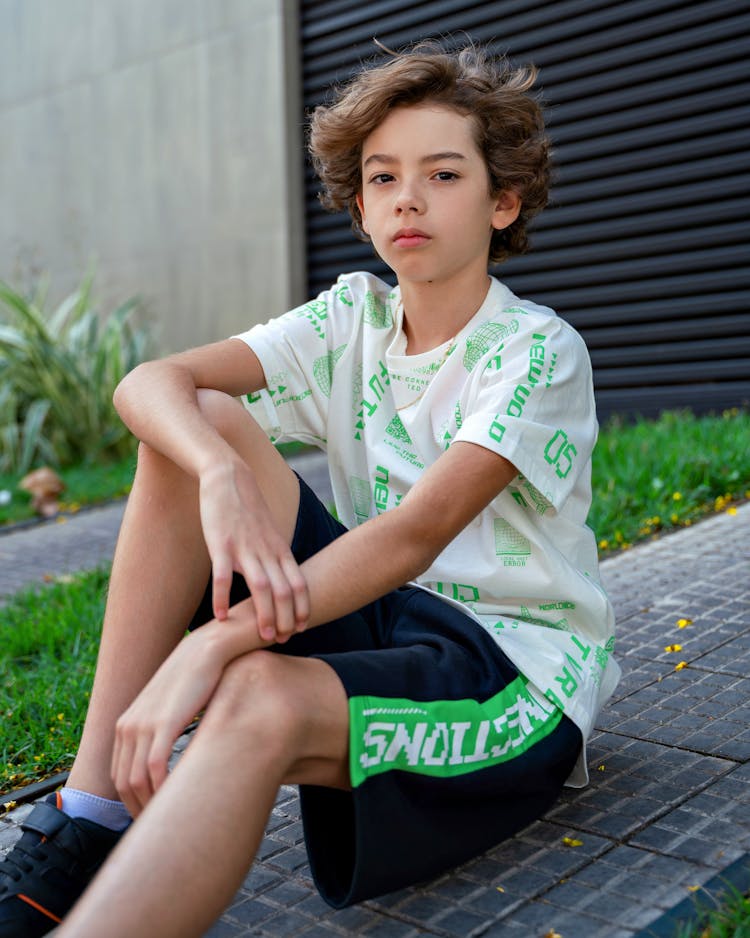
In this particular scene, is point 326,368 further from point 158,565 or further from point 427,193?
point 158,565

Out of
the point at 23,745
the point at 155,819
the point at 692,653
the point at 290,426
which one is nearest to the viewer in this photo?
the point at 155,819

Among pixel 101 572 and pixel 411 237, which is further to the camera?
pixel 101 572

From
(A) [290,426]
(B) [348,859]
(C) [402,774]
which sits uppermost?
(A) [290,426]

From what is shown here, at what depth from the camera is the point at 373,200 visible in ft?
6.91

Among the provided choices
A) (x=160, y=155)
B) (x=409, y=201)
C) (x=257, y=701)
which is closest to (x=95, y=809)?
(x=257, y=701)

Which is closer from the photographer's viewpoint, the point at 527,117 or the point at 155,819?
the point at 155,819

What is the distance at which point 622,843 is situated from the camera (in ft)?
6.16

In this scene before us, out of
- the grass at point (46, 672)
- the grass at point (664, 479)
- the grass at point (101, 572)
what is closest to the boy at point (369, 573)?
the grass at point (101, 572)

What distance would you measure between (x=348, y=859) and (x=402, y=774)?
6.4 inches

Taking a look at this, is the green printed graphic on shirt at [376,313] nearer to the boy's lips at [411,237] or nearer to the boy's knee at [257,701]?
the boy's lips at [411,237]

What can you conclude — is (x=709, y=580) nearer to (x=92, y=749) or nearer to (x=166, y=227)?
(x=92, y=749)

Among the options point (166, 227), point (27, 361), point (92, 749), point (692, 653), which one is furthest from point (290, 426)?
point (166, 227)

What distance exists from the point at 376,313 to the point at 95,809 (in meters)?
1.07

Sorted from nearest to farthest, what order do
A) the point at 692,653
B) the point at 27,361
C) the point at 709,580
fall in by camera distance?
the point at 692,653 → the point at 709,580 → the point at 27,361
